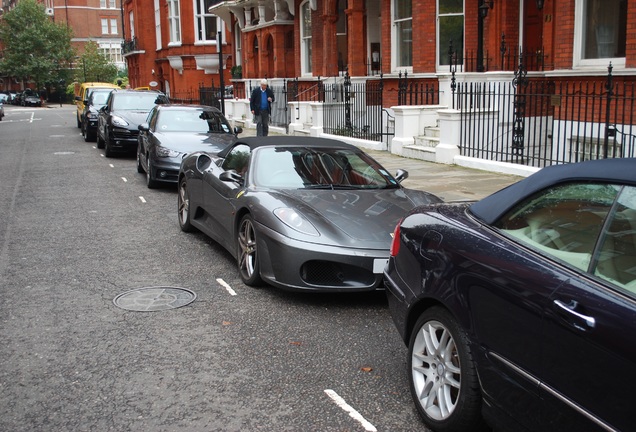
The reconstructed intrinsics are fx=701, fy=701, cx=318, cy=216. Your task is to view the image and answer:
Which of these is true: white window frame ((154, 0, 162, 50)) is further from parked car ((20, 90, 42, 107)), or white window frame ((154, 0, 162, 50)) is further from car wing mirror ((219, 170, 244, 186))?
car wing mirror ((219, 170, 244, 186))

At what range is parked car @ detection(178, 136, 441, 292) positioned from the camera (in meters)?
5.94

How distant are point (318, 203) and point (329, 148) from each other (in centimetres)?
141

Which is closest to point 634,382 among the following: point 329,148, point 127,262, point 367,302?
point 367,302

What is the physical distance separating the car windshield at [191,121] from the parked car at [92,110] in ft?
36.9

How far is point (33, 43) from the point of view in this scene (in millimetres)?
84625

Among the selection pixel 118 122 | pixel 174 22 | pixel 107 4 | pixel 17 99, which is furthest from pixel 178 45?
pixel 107 4

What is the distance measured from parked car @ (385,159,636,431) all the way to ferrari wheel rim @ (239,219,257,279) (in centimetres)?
274

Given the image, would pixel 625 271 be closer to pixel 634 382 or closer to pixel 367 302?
pixel 634 382

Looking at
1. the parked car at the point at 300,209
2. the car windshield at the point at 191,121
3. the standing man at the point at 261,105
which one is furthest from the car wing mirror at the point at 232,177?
the standing man at the point at 261,105

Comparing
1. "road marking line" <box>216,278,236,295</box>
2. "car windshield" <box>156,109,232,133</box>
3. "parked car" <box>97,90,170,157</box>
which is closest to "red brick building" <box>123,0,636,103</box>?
"car windshield" <box>156,109,232,133</box>

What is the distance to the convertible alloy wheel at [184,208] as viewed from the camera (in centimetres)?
927

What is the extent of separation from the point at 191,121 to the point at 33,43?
79.5 m

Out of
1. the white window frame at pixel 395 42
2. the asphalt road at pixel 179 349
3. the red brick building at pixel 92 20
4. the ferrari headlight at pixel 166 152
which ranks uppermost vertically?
the red brick building at pixel 92 20

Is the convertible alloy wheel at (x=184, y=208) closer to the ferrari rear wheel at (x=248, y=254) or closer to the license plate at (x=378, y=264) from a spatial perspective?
the ferrari rear wheel at (x=248, y=254)
